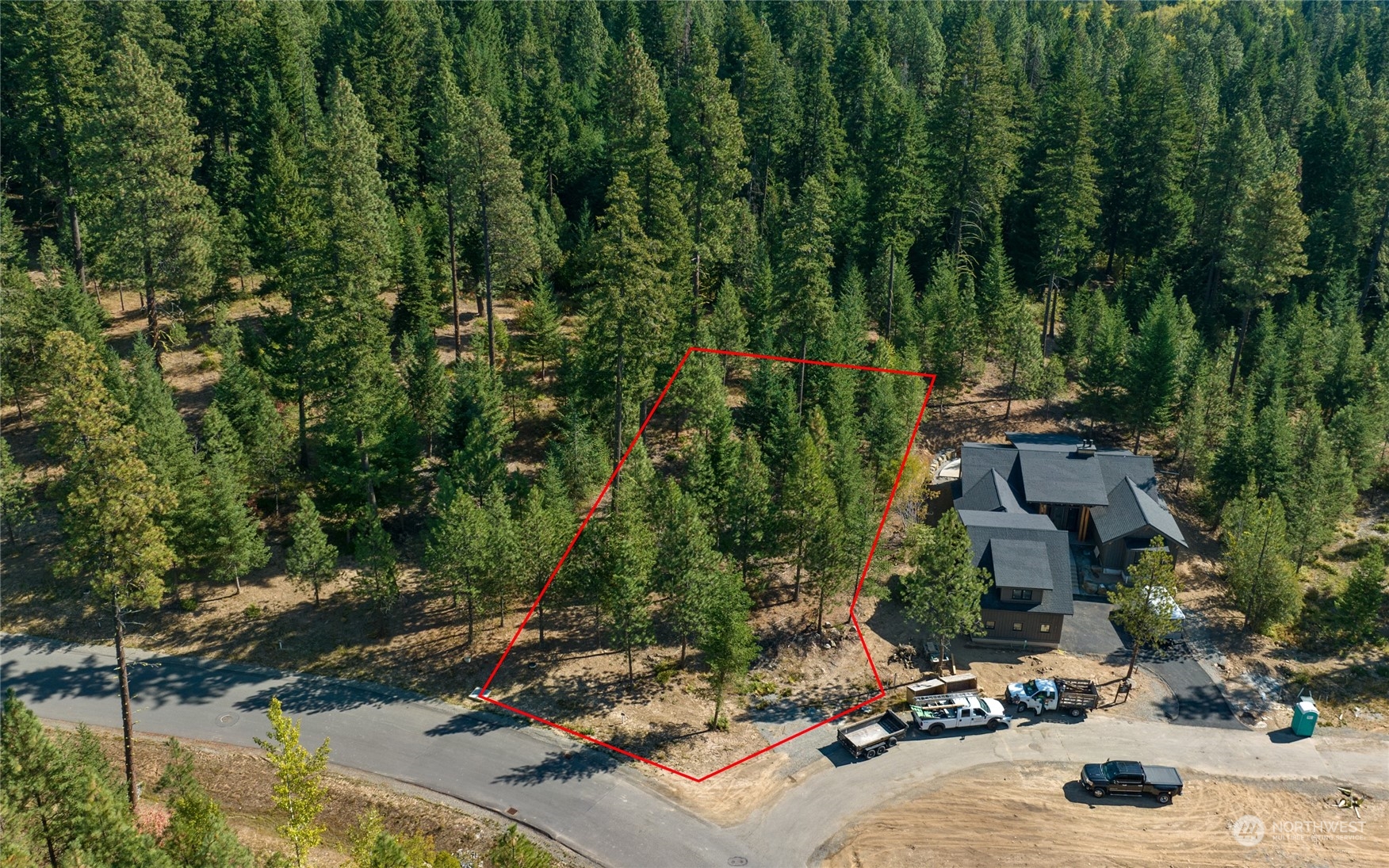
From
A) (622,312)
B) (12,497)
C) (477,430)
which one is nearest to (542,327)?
(477,430)

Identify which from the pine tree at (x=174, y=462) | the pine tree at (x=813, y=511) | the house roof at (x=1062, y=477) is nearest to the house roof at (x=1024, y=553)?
the house roof at (x=1062, y=477)

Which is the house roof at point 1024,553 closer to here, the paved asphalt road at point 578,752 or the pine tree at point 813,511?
the paved asphalt road at point 578,752

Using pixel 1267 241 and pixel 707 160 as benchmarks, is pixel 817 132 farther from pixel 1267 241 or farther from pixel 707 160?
pixel 1267 241

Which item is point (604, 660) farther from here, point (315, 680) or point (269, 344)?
point (269, 344)

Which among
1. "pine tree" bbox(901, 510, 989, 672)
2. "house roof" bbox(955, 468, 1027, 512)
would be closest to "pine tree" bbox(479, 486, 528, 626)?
"pine tree" bbox(901, 510, 989, 672)

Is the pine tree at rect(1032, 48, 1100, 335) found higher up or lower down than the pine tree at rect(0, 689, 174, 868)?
higher up

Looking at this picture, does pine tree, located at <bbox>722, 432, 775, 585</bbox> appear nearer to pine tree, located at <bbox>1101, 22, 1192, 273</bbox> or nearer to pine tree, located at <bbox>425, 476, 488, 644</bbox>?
pine tree, located at <bbox>425, 476, 488, 644</bbox>
